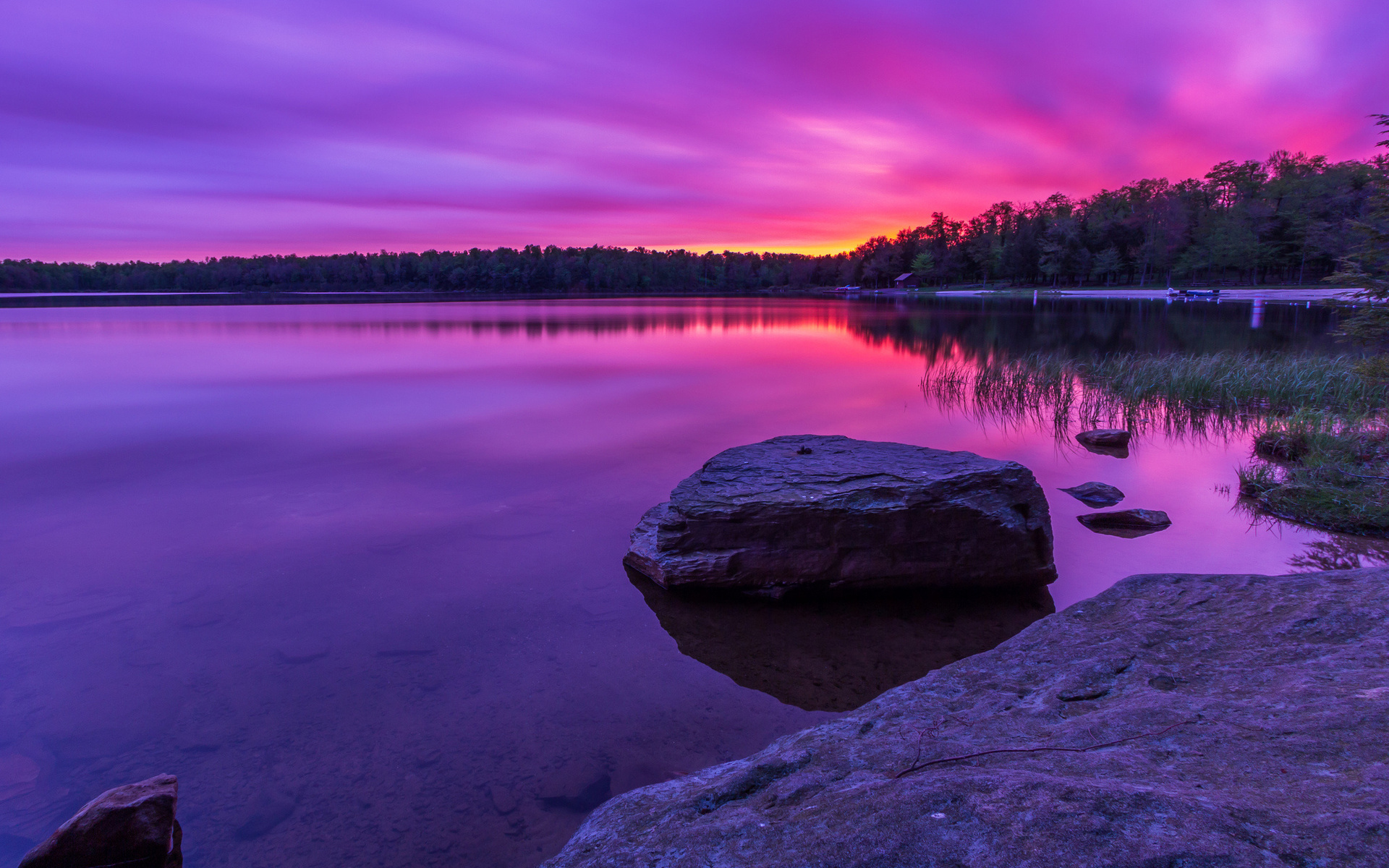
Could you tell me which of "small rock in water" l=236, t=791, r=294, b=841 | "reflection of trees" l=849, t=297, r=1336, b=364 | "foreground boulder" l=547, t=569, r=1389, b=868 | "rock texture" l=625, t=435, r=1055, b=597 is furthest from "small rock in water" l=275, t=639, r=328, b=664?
"reflection of trees" l=849, t=297, r=1336, b=364

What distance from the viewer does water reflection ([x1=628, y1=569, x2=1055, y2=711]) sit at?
5254 millimetres

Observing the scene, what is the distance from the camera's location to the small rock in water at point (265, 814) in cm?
382

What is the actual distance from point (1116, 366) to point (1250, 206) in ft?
→ 289

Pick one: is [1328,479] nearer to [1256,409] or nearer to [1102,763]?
[1256,409]

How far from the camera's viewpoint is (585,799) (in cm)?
407

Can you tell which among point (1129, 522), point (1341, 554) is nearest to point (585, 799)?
point (1129, 522)

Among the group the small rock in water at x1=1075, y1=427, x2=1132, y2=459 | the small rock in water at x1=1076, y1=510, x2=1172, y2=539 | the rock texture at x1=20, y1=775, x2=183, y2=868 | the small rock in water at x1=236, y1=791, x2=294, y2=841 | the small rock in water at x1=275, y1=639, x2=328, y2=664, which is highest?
the small rock in water at x1=1075, y1=427, x2=1132, y2=459

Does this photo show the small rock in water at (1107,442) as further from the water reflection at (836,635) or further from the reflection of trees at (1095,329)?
the reflection of trees at (1095,329)

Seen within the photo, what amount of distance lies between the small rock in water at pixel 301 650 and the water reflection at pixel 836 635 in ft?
9.08

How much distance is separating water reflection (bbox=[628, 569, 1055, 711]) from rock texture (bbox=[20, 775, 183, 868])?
3399 mm

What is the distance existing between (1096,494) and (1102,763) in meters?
8.62

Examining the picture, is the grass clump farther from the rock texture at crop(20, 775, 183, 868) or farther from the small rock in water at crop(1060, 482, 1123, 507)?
the rock texture at crop(20, 775, 183, 868)

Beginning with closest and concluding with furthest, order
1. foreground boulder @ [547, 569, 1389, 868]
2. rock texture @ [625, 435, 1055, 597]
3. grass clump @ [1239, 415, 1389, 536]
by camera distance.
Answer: foreground boulder @ [547, 569, 1389, 868] → rock texture @ [625, 435, 1055, 597] → grass clump @ [1239, 415, 1389, 536]

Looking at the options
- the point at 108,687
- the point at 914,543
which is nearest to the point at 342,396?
the point at 108,687
